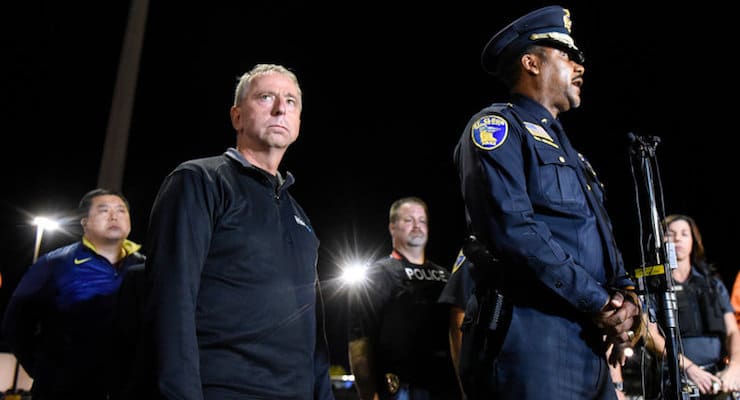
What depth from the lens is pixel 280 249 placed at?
2553mm

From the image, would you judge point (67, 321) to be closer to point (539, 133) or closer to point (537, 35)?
point (539, 133)

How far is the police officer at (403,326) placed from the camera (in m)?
5.02

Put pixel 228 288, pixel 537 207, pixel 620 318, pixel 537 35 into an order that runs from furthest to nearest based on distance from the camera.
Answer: pixel 537 35
pixel 537 207
pixel 620 318
pixel 228 288

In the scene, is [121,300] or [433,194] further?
[433,194]

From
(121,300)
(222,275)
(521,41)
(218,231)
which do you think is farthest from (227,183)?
(121,300)

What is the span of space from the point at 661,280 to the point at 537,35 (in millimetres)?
1326

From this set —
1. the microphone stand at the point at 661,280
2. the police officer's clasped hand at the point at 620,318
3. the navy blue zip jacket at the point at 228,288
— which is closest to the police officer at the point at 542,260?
the police officer's clasped hand at the point at 620,318

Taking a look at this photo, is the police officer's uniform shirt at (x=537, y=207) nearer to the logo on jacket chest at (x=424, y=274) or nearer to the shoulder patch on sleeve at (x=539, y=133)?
the shoulder patch on sleeve at (x=539, y=133)

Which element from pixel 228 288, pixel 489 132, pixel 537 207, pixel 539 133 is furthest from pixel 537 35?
pixel 228 288

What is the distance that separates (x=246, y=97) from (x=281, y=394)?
4.30ft

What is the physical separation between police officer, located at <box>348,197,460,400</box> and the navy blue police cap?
8.03 ft

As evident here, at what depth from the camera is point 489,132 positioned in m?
2.75

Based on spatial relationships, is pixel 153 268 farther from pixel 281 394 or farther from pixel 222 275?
pixel 281 394

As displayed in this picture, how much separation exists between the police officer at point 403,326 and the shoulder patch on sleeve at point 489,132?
8.76ft
